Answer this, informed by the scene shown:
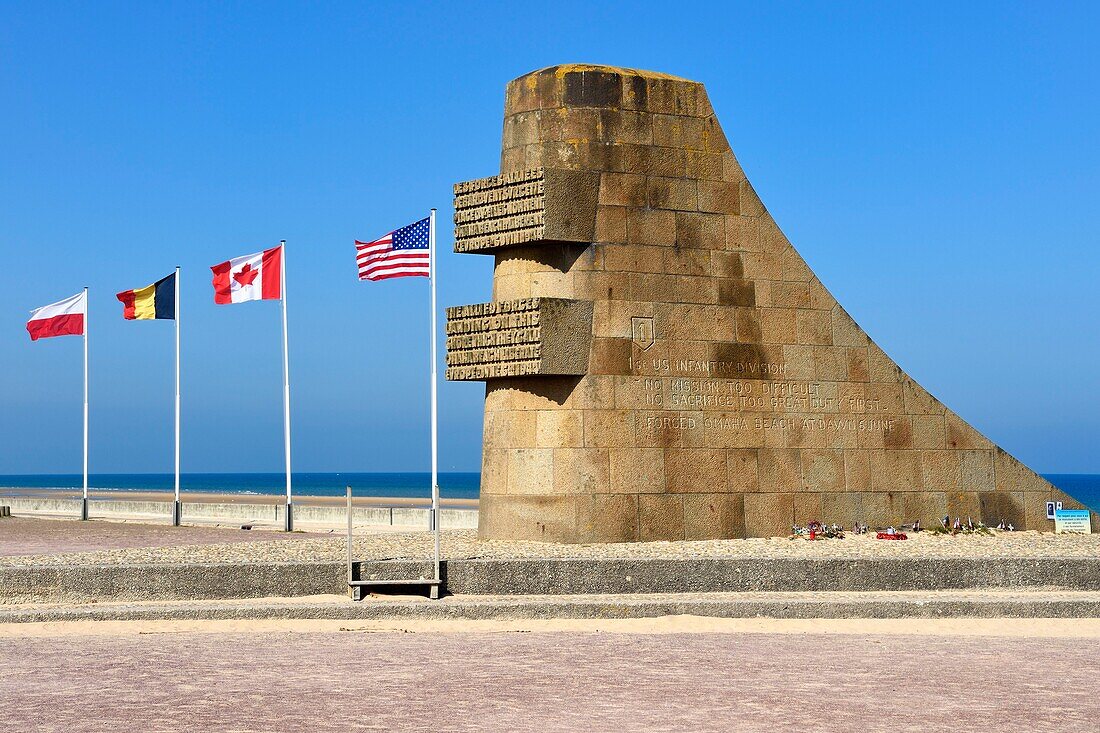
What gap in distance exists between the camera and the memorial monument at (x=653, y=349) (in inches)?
732

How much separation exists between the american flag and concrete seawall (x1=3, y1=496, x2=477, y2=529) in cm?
1062

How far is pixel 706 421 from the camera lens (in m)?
19.2

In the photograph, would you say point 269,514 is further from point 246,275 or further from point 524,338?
point 524,338

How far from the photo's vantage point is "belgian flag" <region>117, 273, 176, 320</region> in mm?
35781

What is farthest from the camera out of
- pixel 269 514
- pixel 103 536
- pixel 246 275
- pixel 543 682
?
pixel 269 514

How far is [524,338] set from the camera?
61.1 ft

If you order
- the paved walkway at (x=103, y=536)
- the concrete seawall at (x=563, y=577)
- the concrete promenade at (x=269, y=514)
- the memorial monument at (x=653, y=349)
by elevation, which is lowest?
the concrete promenade at (x=269, y=514)

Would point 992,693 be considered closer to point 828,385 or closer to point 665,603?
point 665,603

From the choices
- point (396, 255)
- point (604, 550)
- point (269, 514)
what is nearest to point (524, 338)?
point (604, 550)

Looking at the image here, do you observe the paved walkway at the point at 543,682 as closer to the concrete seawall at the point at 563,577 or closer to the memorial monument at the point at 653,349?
the concrete seawall at the point at 563,577

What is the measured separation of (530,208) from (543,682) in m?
9.21

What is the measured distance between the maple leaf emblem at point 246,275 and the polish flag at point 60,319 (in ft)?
25.5

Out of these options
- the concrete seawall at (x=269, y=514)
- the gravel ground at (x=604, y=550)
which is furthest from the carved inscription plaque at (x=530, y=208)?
the concrete seawall at (x=269, y=514)

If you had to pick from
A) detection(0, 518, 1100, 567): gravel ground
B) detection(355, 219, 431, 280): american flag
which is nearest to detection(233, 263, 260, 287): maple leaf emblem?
detection(355, 219, 431, 280): american flag
